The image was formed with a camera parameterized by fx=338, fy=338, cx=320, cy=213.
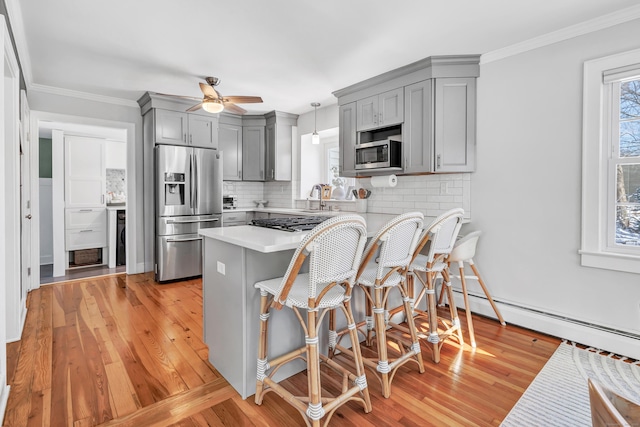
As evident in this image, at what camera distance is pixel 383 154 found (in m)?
3.49

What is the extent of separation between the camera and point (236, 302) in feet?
6.31

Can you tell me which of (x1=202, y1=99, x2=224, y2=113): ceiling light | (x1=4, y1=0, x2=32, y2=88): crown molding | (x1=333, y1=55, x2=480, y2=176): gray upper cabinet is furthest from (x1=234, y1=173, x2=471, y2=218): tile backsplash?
(x1=4, y1=0, x2=32, y2=88): crown molding

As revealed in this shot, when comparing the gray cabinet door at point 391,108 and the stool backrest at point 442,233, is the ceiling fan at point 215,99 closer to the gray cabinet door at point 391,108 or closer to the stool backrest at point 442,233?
the gray cabinet door at point 391,108

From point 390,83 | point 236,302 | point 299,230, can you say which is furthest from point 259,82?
point 236,302

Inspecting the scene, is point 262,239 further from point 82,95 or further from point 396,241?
point 82,95

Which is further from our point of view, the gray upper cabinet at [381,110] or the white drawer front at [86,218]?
the white drawer front at [86,218]

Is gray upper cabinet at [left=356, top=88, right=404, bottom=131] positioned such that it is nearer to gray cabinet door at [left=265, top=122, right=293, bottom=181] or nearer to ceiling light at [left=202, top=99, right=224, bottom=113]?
ceiling light at [left=202, top=99, right=224, bottom=113]

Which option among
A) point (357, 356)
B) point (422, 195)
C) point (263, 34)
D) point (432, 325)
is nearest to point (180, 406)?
point (357, 356)

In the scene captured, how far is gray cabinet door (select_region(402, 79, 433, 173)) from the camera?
10.5ft

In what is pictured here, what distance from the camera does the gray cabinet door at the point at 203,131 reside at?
15.2 ft

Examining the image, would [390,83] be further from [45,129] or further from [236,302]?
[45,129]

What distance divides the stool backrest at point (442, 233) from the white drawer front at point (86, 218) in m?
5.41

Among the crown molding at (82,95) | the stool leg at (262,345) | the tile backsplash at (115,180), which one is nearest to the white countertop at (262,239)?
the stool leg at (262,345)

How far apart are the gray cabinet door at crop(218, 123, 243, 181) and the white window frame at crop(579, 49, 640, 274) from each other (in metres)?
4.39
